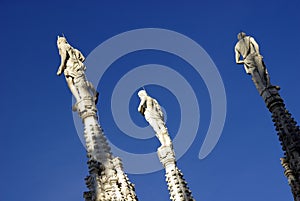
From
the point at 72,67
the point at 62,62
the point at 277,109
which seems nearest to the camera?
the point at 72,67

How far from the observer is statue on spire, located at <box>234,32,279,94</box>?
2169 cm

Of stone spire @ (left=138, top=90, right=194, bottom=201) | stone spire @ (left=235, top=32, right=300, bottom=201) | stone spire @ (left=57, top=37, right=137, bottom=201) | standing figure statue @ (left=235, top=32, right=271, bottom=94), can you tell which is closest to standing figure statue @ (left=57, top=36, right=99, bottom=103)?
stone spire @ (left=57, top=37, right=137, bottom=201)

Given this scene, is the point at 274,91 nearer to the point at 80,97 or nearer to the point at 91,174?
the point at 80,97

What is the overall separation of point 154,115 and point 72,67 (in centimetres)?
472

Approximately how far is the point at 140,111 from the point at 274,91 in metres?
5.11

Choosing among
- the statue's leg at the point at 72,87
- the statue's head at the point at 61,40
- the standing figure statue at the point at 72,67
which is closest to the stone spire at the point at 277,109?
the standing figure statue at the point at 72,67

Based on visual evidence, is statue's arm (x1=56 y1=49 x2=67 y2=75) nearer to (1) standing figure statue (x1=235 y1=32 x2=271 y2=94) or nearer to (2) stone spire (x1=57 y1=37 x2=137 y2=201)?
(2) stone spire (x1=57 y1=37 x2=137 y2=201)

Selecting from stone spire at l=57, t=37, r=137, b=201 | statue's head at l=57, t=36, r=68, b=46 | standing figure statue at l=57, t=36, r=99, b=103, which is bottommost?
stone spire at l=57, t=37, r=137, b=201

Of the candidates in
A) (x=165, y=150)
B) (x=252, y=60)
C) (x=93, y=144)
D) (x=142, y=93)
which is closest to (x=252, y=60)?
(x=252, y=60)

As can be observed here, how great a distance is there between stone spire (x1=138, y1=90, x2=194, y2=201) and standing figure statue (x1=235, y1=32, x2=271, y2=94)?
155 inches

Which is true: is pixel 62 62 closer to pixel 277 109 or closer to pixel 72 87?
pixel 72 87

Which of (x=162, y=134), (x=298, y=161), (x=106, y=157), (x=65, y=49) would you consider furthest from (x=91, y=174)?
(x=298, y=161)

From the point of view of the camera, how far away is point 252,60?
22391 mm

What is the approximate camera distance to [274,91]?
832 inches
